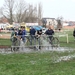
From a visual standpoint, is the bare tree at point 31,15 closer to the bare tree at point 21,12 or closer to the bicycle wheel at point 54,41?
the bare tree at point 21,12

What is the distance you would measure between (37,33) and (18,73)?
1379cm

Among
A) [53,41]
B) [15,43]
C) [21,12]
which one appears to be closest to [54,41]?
[53,41]

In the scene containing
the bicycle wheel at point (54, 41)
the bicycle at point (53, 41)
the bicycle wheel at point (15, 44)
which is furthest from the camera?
the bicycle wheel at point (54, 41)

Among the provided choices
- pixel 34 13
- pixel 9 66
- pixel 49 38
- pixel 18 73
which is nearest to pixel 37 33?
pixel 49 38

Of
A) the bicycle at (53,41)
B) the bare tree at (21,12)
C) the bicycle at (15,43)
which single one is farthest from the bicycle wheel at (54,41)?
the bare tree at (21,12)

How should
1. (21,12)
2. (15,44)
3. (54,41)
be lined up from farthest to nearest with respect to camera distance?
(21,12) → (54,41) → (15,44)

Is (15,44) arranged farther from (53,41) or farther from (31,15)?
(31,15)

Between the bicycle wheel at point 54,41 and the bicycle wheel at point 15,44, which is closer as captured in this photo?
the bicycle wheel at point 15,44

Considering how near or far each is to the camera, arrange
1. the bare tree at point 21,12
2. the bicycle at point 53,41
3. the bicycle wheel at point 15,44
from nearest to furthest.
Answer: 1. the bicycle wheel at point 15,44
2. the bicycle at point 53,41
3. the bare tree at point 21,12

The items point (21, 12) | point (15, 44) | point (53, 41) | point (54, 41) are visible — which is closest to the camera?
point (15, 44)

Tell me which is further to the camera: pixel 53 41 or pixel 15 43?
pixel 53 41

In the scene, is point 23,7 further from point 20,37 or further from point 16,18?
point 20,37

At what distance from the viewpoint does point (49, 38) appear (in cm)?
2256

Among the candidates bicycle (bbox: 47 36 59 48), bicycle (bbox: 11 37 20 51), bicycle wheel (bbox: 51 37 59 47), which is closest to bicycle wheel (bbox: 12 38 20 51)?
bicycle (bbox: 11 37 20 51)
